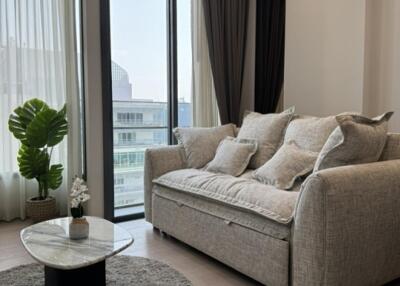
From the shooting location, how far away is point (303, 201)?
5.69ft

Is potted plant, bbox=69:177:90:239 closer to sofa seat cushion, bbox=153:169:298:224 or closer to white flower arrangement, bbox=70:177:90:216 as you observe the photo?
white flower arrangement, bbox=70:177:90:216

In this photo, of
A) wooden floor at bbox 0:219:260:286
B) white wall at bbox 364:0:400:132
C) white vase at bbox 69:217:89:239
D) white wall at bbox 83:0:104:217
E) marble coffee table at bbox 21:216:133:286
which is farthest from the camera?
white wall at bbox 83:0:104:217

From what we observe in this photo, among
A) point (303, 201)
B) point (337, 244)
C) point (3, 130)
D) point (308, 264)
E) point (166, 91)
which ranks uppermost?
point (166, 91)

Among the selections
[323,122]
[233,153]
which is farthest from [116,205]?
[323,122]

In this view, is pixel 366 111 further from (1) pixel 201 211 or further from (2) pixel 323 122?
(1) pixel 201 211

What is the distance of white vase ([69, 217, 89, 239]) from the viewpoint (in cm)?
184

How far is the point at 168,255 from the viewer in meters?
2.57

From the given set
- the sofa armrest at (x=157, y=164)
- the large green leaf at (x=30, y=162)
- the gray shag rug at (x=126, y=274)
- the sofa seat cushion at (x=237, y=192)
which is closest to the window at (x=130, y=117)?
the sofa armrest at (x=157, y=164)

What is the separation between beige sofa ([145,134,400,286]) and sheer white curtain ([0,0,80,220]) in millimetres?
1744

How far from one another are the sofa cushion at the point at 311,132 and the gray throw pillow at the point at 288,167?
75 mm

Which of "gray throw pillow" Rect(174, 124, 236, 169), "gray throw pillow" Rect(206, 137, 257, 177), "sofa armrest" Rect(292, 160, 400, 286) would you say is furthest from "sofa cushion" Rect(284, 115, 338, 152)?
"gray throw pillow" Rect(174, 124, 236, 169)

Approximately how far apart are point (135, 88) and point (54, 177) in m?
1.18

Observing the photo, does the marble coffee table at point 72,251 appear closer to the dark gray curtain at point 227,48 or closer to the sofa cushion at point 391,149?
the sofa cushion at point 391,149

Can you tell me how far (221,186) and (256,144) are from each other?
68cm
